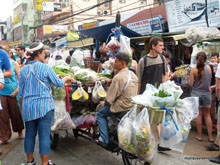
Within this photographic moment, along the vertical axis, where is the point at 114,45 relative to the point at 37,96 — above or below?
above

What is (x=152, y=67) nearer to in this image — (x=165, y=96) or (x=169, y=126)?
(x=165, y=96)

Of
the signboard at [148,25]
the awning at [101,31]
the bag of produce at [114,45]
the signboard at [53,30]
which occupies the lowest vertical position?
the bag of produce at [114,45]

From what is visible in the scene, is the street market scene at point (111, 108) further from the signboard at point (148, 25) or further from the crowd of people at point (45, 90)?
the signboard at point (148, 25)

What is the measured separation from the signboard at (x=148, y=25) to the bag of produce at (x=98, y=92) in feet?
25.9

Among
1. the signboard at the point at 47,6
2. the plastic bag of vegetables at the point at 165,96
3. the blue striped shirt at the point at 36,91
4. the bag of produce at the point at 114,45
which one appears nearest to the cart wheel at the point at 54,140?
the blue striped shirt at the point at 36,91

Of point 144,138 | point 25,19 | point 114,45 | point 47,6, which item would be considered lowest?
point 144,138

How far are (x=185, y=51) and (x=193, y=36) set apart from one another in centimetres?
184

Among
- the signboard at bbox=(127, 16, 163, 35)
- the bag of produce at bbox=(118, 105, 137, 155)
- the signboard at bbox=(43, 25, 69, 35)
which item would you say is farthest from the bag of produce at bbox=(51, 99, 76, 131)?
the signboard at bbox=(43, 25, 69, 35)

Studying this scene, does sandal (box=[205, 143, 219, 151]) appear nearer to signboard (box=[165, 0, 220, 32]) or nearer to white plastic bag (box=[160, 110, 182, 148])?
white plastic bag (box=[160, 110, 182, 148])

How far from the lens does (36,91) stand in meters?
3.50

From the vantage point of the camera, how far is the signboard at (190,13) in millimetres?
8992

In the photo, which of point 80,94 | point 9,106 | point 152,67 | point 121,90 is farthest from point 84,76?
point 9,106

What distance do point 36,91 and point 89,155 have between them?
1.78 meters

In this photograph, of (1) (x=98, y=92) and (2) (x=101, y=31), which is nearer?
(1) (x=98, y=92)
